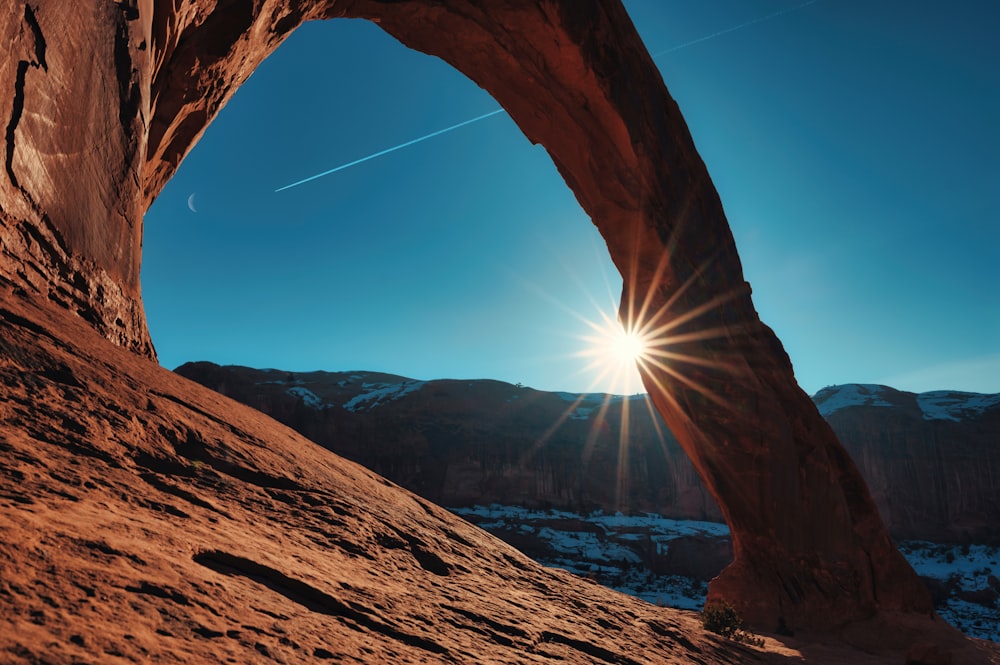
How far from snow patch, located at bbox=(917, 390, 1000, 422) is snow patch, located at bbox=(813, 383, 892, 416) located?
10.3 feet

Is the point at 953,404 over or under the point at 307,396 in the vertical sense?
over

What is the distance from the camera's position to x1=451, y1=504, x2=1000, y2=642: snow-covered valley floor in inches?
1287

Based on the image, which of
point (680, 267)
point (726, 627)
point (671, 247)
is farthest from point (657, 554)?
point (726, 627)

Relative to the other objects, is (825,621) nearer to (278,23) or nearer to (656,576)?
(278,23)

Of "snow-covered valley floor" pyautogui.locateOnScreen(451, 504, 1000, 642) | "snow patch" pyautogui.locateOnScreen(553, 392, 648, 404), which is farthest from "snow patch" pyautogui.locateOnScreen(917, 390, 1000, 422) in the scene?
"snow patch" pyautogui.locateOnScreen(553, 392, 648, 404)

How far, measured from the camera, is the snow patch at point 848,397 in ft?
162

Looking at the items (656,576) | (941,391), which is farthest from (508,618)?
(941,391)

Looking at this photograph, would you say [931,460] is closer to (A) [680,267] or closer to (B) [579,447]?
(B) [579,447]

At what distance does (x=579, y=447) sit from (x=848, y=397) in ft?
84.6

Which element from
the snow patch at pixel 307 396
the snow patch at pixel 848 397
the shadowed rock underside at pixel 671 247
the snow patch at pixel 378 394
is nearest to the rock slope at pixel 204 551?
the shadowed rock underside at pixel 671 247

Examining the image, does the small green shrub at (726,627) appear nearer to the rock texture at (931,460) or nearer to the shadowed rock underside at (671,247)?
the shadowed rock underside at (671,247)

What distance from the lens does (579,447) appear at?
154 feet

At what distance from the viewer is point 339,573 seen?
2682mm

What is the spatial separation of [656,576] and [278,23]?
37.0 meters
